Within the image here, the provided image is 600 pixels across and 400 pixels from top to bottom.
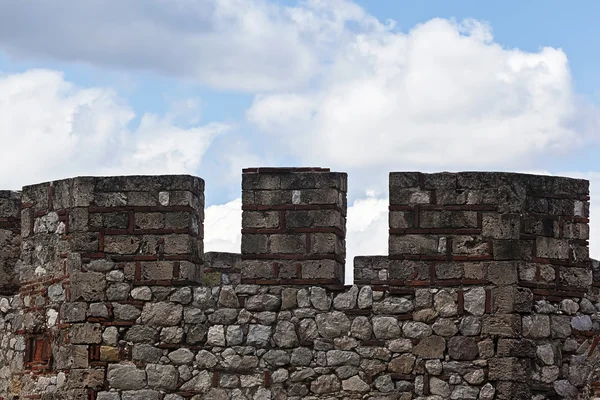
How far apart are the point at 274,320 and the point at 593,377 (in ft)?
10.2

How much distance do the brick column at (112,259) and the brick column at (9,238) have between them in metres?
1.28

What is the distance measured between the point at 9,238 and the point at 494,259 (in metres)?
5.26

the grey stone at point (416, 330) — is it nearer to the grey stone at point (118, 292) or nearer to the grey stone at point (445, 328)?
the grey stone at point (445, 328)

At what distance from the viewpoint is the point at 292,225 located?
43.2 ft

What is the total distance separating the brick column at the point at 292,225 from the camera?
1311 cm

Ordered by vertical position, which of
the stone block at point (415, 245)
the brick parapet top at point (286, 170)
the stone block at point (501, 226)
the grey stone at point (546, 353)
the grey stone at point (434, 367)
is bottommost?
the grey stone at point (434, 367)

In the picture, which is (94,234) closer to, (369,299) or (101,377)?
(101,377)

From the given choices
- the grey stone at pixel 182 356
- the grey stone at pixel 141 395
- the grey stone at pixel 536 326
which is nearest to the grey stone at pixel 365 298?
the grey stone at pixel 536 326

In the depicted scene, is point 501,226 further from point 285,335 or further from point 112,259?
point 112,259

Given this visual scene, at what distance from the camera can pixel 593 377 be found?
1353cm

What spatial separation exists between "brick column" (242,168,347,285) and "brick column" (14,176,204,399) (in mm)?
639

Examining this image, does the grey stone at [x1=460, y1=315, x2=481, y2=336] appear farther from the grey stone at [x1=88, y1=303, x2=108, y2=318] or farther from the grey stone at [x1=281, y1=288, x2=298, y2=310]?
the grey stone at [x1=88, y1=303, x2=108, y2=318]

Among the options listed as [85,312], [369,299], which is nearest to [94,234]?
[85,312]

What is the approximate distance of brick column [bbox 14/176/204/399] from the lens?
1345 cm
